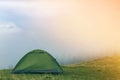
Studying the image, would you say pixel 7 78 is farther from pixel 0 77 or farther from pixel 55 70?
pixel 55 70

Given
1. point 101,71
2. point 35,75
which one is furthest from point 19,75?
point 101,71

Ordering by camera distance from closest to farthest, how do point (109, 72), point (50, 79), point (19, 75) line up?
point (50, 79) → point (19, 75) → point (109, 72)

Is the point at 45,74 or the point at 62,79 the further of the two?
the point at 45,74

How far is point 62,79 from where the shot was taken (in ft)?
74.6

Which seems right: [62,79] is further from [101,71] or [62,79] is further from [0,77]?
[101,71]

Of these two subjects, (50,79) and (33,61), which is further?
(33,61)

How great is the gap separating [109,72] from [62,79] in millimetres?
5936

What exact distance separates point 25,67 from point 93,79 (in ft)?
14.2

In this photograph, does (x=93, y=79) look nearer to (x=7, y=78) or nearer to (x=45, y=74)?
(x=45, y=74)

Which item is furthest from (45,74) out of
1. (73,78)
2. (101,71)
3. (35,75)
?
(101,71)

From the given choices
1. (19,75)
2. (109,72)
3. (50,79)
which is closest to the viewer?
(50,79)

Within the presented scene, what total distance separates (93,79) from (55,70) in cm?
269

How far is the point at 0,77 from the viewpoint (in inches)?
897

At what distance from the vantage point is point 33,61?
25.6m
